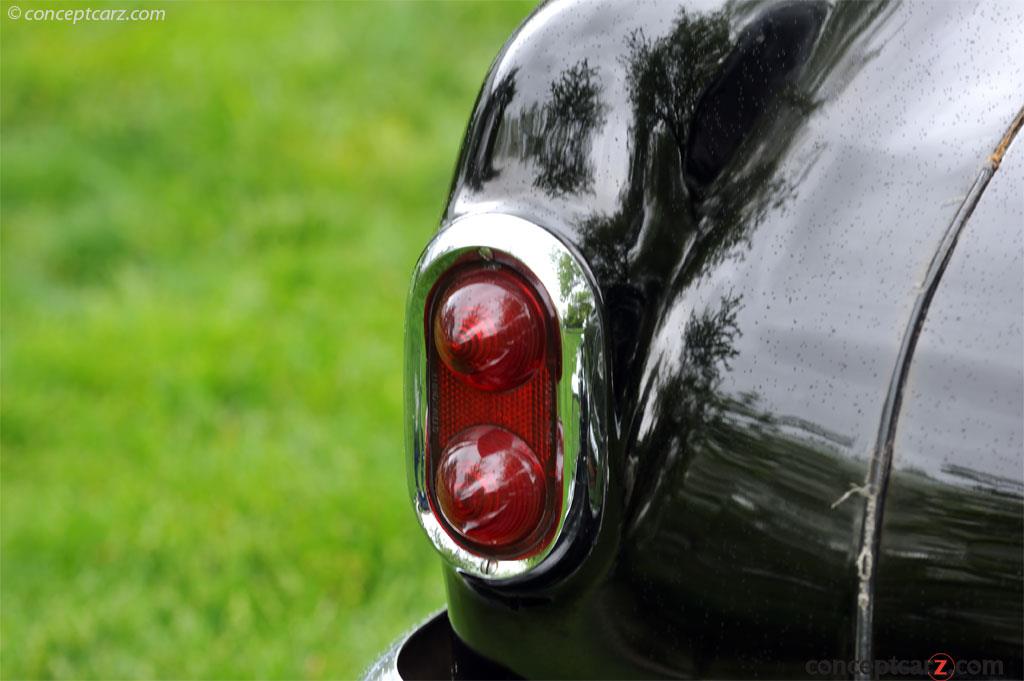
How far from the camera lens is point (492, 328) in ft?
4.88

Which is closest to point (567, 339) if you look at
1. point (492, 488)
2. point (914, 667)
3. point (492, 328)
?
point (492, 328)

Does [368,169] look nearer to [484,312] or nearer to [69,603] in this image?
[69,603]

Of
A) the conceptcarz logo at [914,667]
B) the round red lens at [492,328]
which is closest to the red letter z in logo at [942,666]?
the conceptcarz logo at [914,667]

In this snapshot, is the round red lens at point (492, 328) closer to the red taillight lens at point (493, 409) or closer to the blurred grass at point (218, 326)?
the red taillight lens at point (493, 409)

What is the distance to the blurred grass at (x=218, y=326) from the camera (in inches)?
129

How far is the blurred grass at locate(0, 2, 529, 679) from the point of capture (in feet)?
10.7

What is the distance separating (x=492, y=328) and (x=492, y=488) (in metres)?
0.19

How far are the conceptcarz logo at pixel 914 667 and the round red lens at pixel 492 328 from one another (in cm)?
45

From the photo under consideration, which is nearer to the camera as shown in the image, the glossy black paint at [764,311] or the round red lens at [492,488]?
the glossy black paint at [764,311]

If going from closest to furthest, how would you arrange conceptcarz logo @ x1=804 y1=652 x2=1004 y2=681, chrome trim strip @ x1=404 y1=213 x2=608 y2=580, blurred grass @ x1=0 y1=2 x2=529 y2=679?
conceptcarz logo @ x1=804 y1=652 x2=1004 y2=681, chrome trim strip @ x1=404 y1=213 x2=608 y2=580, blurred grass @ x1=0 y1=2 x2=529 y2=679

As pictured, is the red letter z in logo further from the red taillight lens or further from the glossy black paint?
the red taillight lens

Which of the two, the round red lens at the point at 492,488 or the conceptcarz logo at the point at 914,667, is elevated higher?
the round red lens at the point at 492,488

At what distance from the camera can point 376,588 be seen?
11.0ft

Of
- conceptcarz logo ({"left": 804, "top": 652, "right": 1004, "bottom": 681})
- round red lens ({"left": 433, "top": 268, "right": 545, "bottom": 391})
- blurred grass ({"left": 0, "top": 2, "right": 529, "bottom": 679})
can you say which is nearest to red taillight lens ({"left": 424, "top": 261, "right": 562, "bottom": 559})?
round red lens ({"left": 433, "top": 268, "right": 545, "bottom": 391})
